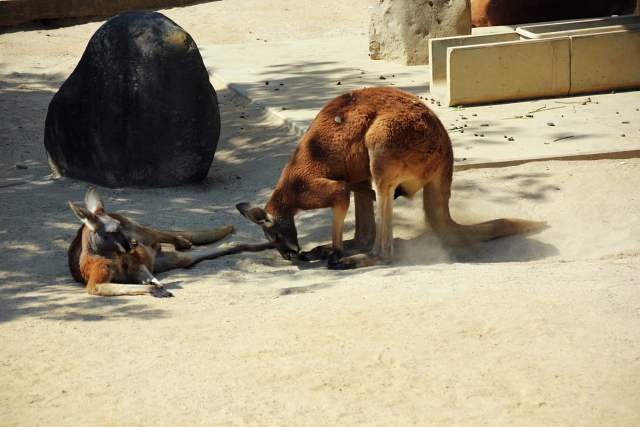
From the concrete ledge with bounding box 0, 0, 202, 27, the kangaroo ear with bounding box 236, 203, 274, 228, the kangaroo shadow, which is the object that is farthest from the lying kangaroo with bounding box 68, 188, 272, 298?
the concrete ledge with bounding box 0, 0, 202, 27

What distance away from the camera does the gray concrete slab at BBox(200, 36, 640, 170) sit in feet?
22.4

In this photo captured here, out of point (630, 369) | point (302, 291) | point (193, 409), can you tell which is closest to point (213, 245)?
point (302, 291)

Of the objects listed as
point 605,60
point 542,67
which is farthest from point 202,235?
point 605,60

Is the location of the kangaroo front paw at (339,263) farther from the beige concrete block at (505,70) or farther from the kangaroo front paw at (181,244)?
the beige concrete block at (505,70)

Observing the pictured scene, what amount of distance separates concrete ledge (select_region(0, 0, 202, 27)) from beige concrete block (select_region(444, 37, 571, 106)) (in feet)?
32.1

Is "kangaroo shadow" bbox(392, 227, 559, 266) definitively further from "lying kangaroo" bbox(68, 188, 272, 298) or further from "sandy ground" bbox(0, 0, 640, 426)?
"lying kangaroo" bbox(68, 188, 272, 298)

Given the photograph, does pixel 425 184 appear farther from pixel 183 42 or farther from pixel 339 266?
pixel 183 42

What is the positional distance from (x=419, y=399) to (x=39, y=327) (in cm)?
232

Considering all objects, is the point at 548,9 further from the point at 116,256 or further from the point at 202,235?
the point at 116,256

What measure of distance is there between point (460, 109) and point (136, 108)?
3998 millimetres

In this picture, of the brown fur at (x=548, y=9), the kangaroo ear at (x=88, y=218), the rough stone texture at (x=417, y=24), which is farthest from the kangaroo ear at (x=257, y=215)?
the brown fur at (x=548, y=9)

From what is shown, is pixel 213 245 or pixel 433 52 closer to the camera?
pixel 213 245

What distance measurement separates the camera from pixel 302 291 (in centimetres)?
450

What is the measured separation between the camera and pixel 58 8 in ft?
49.5
